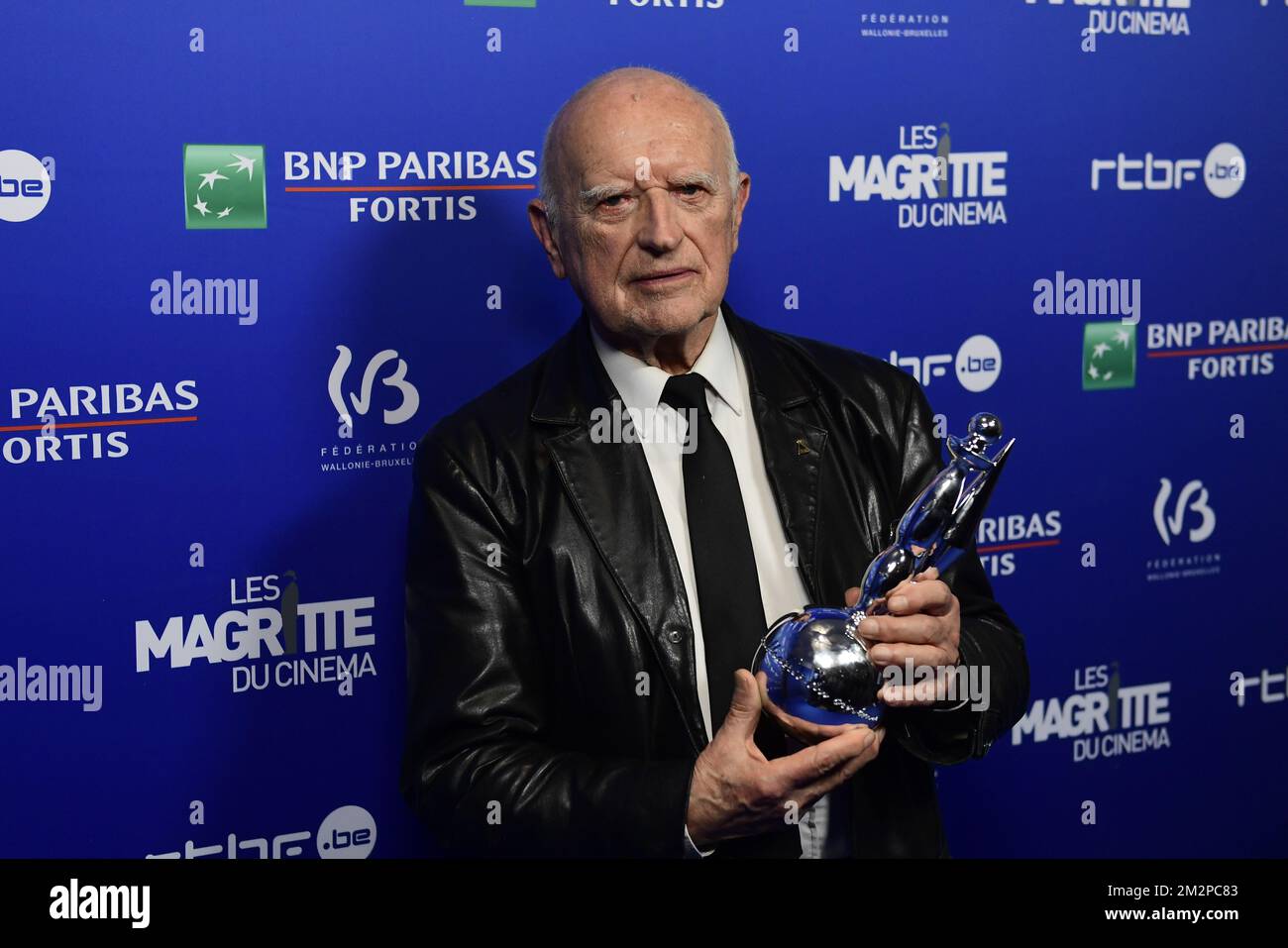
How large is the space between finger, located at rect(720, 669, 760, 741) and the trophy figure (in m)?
0.03

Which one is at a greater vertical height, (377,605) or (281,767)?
(377,605)

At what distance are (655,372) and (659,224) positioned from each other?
0.20 m

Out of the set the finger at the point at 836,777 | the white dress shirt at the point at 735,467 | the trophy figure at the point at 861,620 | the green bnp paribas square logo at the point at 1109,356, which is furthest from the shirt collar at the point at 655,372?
the green bnp paribas square logo at the point at 1109,356

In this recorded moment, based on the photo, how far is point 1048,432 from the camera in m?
2.76

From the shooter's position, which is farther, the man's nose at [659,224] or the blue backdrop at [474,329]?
the blue backdrop at [474,329]

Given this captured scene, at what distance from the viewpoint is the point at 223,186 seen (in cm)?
216

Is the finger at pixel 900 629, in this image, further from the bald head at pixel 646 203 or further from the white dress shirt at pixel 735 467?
the bald head at pixel 646 203

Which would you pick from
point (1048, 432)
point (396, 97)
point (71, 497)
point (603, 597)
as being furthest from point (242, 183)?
point (1048, 432)

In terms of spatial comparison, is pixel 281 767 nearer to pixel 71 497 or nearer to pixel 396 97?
pixel 71 497

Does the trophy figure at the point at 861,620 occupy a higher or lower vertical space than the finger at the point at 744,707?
higher

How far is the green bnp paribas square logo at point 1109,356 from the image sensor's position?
9.12 ft

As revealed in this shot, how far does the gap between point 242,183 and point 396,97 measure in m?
0.27

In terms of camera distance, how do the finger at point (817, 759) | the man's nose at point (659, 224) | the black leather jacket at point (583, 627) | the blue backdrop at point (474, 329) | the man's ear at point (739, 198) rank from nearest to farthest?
1. the finger at point (817, 759)
2. the black leather jacket at point (583, 627)
3. the man's nose at point (659, 224)
4. the man's ear at point (739, 198)
5. the blue backdrop at point (474, 329)

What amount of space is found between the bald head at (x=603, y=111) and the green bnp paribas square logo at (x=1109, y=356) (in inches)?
43.2
